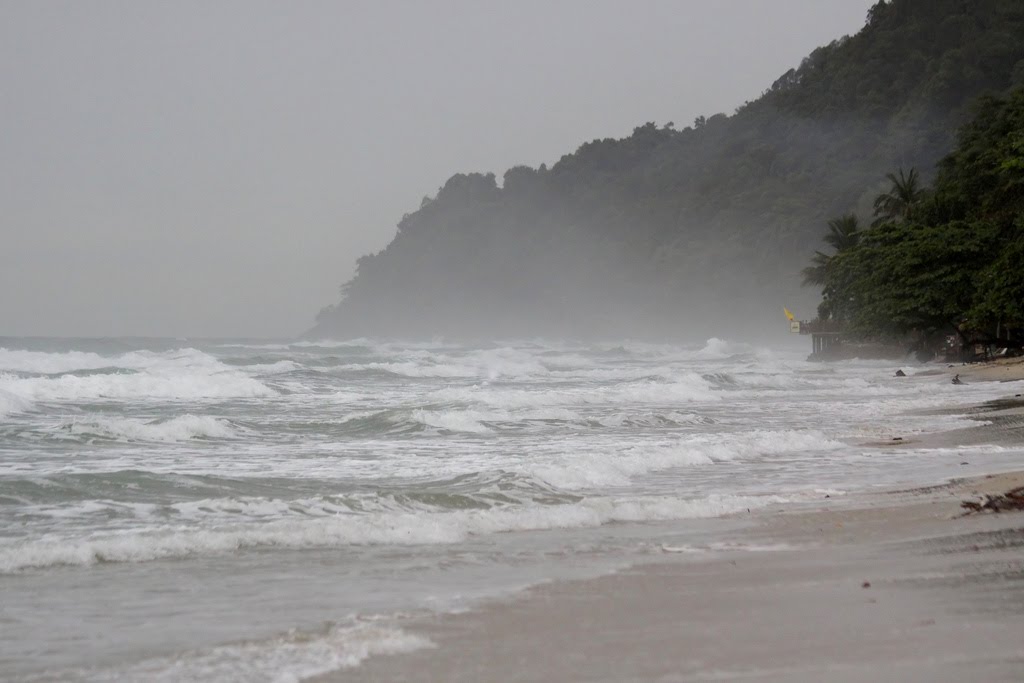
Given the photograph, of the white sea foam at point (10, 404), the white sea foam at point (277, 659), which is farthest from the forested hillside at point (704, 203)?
the white sea foam at point (277, 659)

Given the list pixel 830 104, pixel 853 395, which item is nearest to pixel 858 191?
pixel 830 104

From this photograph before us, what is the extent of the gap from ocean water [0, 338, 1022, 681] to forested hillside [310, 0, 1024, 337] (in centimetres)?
6655

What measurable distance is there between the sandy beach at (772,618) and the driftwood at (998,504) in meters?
0.27

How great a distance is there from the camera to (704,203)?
105625 millimetres

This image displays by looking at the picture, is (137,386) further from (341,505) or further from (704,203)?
(704,203)

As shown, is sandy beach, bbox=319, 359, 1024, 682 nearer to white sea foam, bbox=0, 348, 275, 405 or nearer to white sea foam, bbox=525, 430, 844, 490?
white sea foam, bbox=525, 430, 844, 490

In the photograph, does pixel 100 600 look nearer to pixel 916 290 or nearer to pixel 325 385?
pixel 325 385

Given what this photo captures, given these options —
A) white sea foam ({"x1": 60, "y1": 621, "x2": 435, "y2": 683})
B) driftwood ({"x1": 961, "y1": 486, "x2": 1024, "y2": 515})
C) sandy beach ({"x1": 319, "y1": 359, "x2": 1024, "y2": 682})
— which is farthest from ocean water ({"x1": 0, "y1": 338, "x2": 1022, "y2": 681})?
driftwood ({"x1": 961, "y1": 486, "x2": 1024, "y2": 515})

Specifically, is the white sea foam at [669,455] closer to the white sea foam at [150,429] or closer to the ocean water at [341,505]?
the ocean water at [341,505]

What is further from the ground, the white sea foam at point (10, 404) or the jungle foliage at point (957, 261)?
the jungle foliage at point (957, 261)

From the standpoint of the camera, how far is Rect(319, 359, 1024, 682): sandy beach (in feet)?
11.8

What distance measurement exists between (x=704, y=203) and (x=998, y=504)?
102 m

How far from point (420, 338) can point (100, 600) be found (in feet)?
447

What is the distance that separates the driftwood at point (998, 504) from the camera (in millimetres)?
6719
